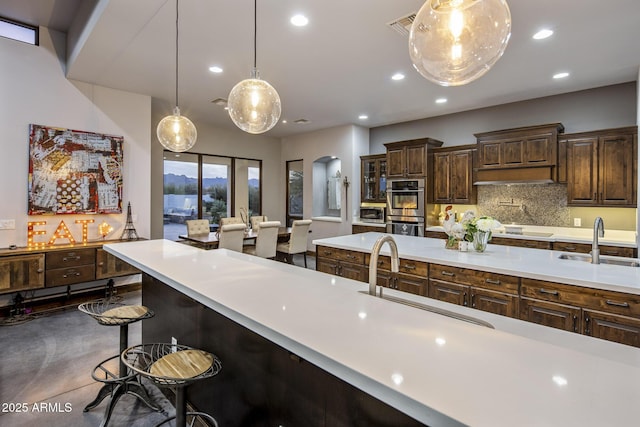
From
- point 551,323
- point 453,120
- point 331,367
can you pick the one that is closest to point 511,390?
point 331,367

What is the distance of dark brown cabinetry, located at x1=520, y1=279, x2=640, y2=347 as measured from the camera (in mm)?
1966

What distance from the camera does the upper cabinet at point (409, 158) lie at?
19.2 ft

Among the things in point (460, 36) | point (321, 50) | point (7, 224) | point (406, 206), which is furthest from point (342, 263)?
point (7, 224)

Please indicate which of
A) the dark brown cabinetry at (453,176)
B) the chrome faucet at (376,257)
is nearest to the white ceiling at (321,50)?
the dark brown cabinetry at (453,176)

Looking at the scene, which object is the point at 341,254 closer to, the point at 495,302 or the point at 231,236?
the point at 495,302

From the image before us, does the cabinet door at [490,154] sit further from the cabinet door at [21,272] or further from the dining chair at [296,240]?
the cabinet door at [21,272]

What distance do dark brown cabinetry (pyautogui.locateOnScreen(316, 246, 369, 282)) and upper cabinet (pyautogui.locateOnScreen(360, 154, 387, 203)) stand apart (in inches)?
128

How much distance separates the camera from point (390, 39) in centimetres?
324

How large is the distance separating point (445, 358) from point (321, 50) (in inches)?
134

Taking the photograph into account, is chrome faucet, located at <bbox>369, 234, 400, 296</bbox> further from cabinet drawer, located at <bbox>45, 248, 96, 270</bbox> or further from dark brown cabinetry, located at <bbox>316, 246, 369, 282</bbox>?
cabinet drawer, located at <bbox>45, 248, 96, 270</bbox>

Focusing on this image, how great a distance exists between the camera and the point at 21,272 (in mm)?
3645

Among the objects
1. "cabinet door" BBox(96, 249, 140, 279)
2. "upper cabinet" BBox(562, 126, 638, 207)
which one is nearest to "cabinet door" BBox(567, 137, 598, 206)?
"upper cabinet" BBox(562, 126, 638, 207)

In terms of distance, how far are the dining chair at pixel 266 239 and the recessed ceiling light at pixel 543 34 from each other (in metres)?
3.91

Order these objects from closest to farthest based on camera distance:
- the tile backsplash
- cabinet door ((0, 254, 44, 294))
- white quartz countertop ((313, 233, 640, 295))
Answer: white quartz countertop ((313, 233, 640, 295))
cabinet door ((0, 254, 44, 294))
the tile backsplash
